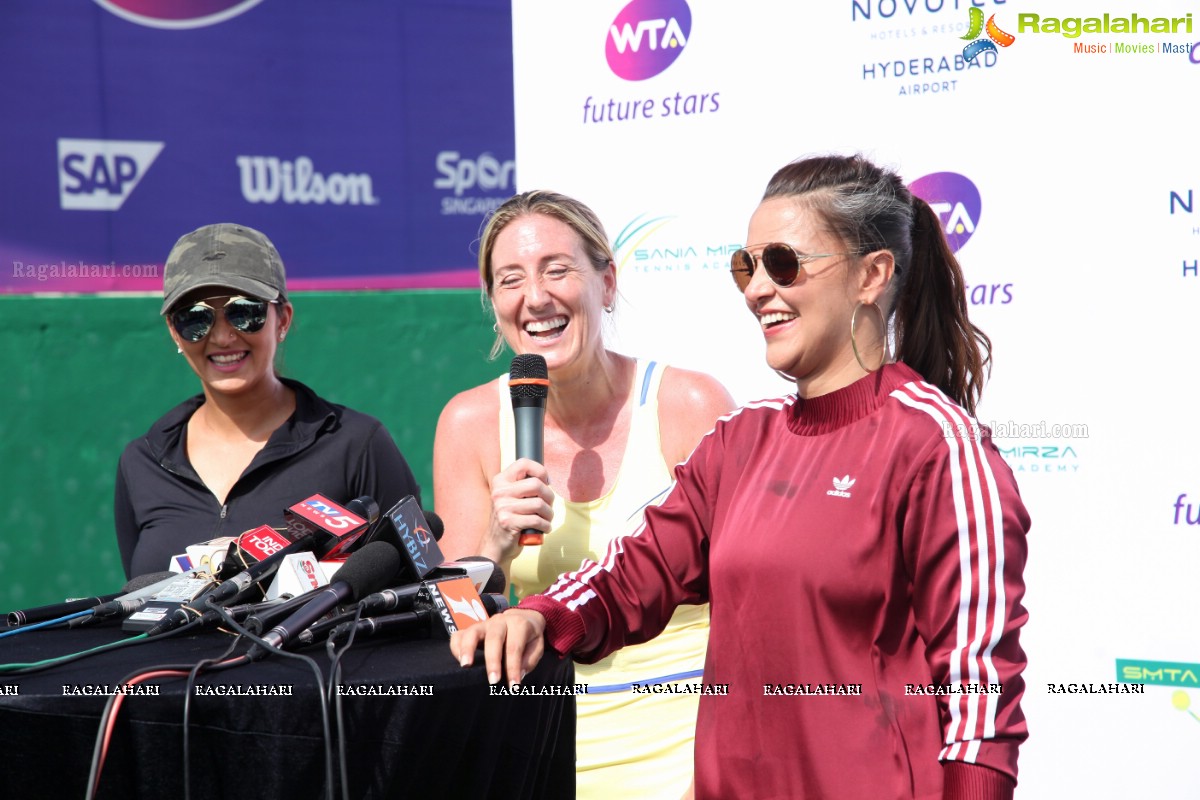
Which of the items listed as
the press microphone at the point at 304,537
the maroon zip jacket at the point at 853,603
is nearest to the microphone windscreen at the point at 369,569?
the press microphone at the point at 304,537

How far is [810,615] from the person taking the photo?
177cm

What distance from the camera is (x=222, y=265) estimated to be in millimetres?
2740

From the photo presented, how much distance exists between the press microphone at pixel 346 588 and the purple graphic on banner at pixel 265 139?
382 centimetres

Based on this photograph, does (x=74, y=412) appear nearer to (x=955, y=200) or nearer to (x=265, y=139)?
(x=265, y=139)

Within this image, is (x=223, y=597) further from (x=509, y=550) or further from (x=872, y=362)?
(x=872, y=362)

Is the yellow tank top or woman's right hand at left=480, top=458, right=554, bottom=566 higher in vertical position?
woman's right hand at left=480, top=458, right=554, bottom=566

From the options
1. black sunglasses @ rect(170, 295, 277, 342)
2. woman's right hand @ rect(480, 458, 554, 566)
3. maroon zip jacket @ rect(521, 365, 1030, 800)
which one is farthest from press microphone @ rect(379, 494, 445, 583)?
black sunglasses @ rect(170, 295, 277, 342)

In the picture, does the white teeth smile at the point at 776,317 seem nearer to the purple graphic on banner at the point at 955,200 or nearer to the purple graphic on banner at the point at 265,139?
the purple graphic on banner at the point at 955,200

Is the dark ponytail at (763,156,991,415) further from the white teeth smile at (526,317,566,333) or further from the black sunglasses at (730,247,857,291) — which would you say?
the white teeth smile at (526,317,566,333)

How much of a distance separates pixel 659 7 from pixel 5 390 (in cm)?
368

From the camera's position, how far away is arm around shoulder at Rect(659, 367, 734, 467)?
2646 mm

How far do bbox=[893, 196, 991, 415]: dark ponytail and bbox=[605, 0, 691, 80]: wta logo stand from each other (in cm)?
205

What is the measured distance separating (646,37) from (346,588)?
2710 mm

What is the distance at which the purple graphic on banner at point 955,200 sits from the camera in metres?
3.41
